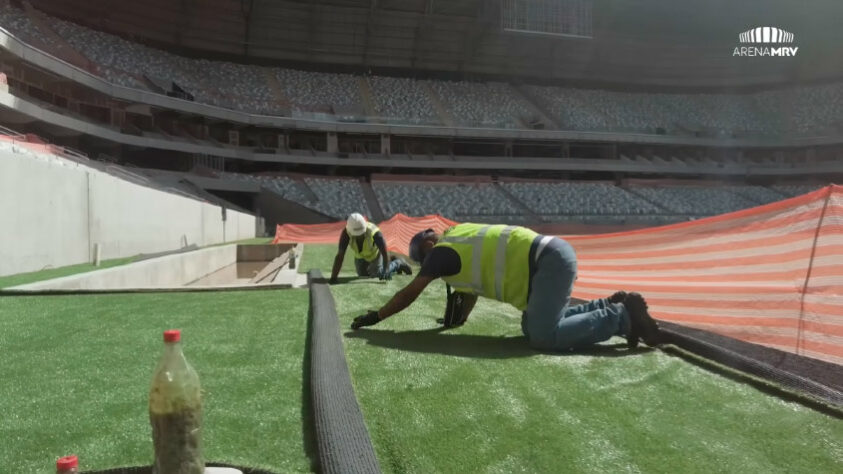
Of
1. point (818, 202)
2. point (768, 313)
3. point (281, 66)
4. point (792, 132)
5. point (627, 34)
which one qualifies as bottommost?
point (768, 313)

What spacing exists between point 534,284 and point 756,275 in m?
1.76

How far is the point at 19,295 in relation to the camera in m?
5.02

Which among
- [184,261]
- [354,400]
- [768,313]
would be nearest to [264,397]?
[354,400]

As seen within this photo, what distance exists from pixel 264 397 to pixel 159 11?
115 feet

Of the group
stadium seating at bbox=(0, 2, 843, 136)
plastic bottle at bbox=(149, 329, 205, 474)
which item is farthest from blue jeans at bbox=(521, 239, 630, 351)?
stadium seating at bbox=(0, 2, 843, 136)

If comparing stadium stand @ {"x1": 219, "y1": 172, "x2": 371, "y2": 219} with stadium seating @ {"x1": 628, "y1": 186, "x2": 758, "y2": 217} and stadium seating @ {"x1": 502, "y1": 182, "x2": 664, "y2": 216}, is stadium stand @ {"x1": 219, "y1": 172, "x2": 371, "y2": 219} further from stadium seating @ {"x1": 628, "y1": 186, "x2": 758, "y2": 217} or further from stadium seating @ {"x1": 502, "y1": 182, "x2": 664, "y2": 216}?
stadium seating @ {"x1": 628, "y1": 186, "x2": 758, "y2": 217}

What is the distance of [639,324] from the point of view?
10.2 ft

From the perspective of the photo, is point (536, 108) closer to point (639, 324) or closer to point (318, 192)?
point (318, 192)

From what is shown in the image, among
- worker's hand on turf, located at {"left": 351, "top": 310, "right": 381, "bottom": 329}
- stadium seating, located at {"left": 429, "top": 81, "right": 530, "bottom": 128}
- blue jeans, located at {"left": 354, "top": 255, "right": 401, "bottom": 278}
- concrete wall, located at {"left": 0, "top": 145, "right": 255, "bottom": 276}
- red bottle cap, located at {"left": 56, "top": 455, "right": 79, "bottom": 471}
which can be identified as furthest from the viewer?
stadium seating, located at {"left": 429, "top": 81, "right": 530, "bottom": 128}

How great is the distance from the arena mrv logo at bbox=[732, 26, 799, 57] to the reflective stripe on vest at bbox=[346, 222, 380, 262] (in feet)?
141

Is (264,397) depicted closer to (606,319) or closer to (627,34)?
(606,319)

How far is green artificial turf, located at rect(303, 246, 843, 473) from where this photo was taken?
170 centimetres

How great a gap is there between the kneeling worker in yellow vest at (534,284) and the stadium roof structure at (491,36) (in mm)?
33589

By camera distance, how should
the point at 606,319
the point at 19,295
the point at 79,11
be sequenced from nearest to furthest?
the point at 606,319, the point at 19,295, the point at 79,11
